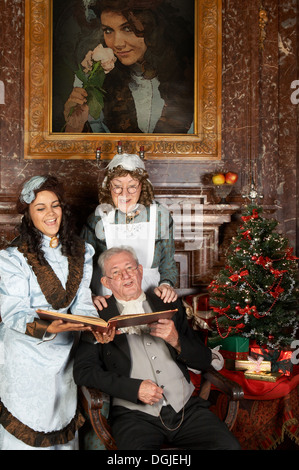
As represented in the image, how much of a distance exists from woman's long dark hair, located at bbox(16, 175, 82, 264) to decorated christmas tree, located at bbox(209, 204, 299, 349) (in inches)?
63.4

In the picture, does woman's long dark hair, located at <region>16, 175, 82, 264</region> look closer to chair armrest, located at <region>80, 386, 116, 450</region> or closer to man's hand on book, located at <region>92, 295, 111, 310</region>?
man's hand on book, located at <region>92, 295, 111, 310</region>

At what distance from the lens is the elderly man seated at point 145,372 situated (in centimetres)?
301

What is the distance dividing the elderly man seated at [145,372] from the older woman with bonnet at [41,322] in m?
0.19

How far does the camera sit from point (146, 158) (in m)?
5.38

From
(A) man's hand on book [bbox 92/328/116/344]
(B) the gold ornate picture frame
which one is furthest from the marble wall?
(A) man's hand on book [bbox 92/328/116/344]

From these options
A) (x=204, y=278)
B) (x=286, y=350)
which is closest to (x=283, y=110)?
(x=204, y=278)

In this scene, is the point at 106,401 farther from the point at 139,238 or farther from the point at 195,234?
the point at 195,234

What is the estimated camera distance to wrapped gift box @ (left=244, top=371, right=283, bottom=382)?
383cm

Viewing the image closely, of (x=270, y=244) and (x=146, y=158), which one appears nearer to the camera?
(x=270, y=244)

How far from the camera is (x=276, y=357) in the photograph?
3955mm

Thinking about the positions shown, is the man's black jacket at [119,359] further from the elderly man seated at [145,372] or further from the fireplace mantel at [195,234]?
the fireplace mantel at [195,234]

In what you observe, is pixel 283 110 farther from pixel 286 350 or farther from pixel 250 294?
pixel 286 350

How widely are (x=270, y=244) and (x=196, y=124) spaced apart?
1.60 m

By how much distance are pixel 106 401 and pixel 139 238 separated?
4.28 ft
